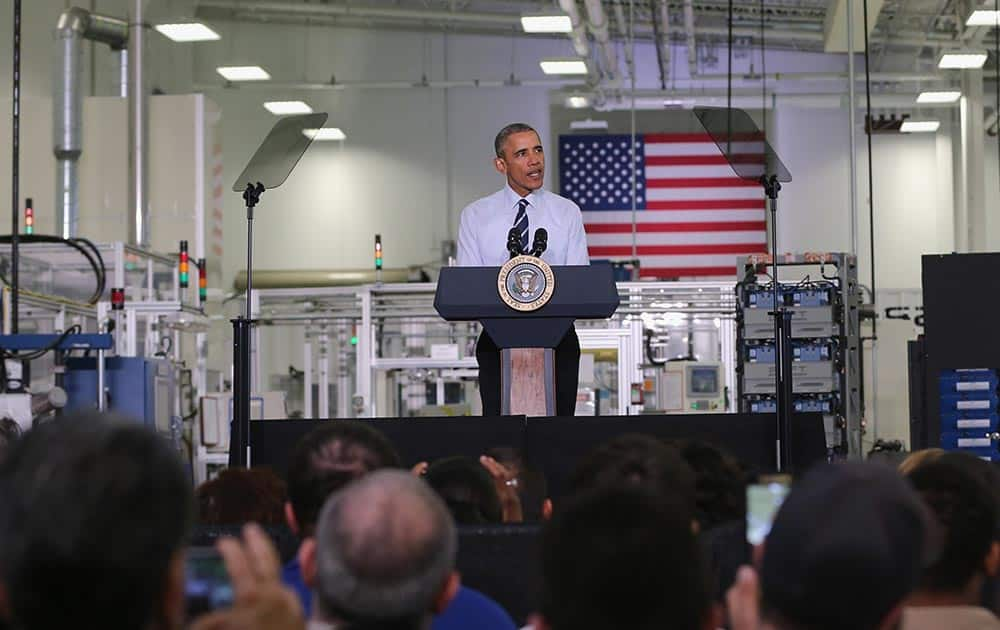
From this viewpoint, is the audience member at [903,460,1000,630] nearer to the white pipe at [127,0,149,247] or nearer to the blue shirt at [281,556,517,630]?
the blue shirt at [281,556,517,630]

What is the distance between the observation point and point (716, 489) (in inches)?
109

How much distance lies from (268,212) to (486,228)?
46.1ft

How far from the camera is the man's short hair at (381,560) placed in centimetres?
165

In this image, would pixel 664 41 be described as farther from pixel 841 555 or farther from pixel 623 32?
pixel 841 555

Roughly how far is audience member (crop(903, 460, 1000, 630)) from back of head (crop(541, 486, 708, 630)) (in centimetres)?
52

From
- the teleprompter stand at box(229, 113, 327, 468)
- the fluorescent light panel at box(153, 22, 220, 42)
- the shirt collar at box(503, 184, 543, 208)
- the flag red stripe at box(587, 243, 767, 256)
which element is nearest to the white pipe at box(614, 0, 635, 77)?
the flag red stripe at box(587, 243, 767, 256)

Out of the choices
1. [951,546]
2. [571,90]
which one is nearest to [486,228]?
[951,546]

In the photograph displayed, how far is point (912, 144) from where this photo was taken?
19.6m

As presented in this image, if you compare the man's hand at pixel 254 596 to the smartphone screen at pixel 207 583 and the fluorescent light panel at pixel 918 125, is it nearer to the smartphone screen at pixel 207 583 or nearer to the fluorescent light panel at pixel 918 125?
the smartphone screen at pixel 207 583

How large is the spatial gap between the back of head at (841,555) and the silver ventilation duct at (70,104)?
45.6 feet

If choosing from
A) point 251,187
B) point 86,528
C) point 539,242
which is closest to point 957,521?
point 86,528

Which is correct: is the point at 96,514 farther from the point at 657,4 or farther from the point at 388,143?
the point at 388,143

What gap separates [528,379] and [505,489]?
1952 mm

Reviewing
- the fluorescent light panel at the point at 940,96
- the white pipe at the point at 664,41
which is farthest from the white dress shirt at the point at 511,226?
the fluorescent light panel at the point at 940,96
